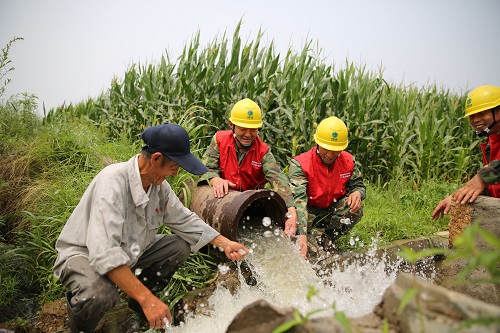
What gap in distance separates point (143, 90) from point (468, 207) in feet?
14.5

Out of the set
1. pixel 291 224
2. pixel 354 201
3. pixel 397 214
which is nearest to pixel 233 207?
pixel 291 224

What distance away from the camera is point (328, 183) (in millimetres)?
4094

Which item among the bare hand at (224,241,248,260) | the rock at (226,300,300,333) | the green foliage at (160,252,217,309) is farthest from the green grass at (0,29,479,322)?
the rock at (226,300,300,333)

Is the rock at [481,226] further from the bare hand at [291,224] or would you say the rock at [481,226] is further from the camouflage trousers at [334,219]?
the bare hand at [291,224]

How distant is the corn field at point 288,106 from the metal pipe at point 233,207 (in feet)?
4.11

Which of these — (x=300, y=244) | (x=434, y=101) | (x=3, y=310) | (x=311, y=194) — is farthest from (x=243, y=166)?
(x=434, y=101)

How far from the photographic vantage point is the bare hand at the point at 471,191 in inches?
128

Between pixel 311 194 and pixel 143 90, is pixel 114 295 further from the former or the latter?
pixel 143 90

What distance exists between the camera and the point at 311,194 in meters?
4.14

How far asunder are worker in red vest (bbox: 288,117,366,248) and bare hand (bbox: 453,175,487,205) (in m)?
0.95

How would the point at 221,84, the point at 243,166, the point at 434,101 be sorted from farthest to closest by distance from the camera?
the point at 434,101, the point at 221,84, the point at 243,166

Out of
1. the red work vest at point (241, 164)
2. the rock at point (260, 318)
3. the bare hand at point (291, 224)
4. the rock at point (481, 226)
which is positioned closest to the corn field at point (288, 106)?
the red work vest at point (241, 164)

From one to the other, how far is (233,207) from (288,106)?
272cm

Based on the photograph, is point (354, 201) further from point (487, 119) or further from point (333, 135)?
point (487, 119)
